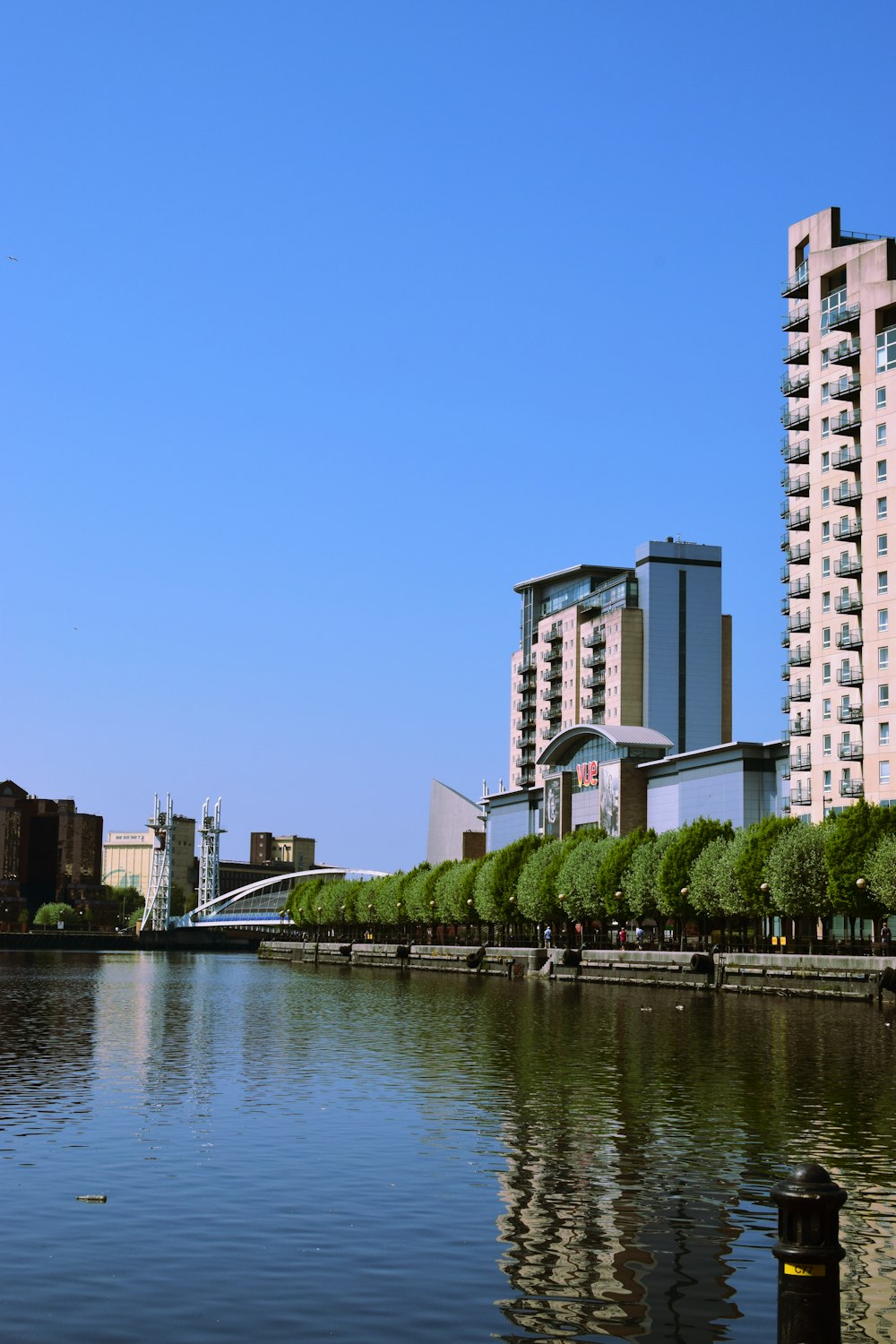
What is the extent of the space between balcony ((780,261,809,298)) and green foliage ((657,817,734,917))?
47535 mm

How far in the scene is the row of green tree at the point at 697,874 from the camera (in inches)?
4163

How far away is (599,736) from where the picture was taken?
609ft

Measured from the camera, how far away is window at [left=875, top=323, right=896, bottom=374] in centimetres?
12788

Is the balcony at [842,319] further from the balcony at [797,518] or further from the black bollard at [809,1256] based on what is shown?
the black bollard at [809,1256]

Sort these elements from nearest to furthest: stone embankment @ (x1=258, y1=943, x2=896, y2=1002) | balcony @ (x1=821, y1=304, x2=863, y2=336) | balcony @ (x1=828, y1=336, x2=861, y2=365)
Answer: stone embankment @ (x1=258, y1=943, x2=896, y2=1002) → balcony @ (x1=821, y1=304, x2=863, y2=336) → balcony @ (x1=828, y1=336, x2=861, y2=365)

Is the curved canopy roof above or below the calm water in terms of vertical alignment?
above

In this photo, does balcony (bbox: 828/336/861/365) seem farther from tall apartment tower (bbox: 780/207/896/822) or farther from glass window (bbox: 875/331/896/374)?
glass window (bbox: 875/331/896/374)

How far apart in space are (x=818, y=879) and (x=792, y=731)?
105 feet

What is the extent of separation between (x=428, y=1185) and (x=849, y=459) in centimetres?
11330

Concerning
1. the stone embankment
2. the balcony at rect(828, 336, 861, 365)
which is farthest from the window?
the stone embankment

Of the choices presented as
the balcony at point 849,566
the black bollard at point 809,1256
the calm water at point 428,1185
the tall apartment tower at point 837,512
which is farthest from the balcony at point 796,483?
the black bollard at point 809,1256

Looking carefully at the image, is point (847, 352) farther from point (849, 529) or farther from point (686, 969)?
point (686, 969)

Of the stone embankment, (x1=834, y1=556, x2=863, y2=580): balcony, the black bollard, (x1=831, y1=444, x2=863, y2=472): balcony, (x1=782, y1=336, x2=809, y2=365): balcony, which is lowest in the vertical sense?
the stone embankment

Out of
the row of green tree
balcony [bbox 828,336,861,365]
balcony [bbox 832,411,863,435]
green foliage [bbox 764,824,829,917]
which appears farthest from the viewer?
balcony [bbox 828,336,861,365]
